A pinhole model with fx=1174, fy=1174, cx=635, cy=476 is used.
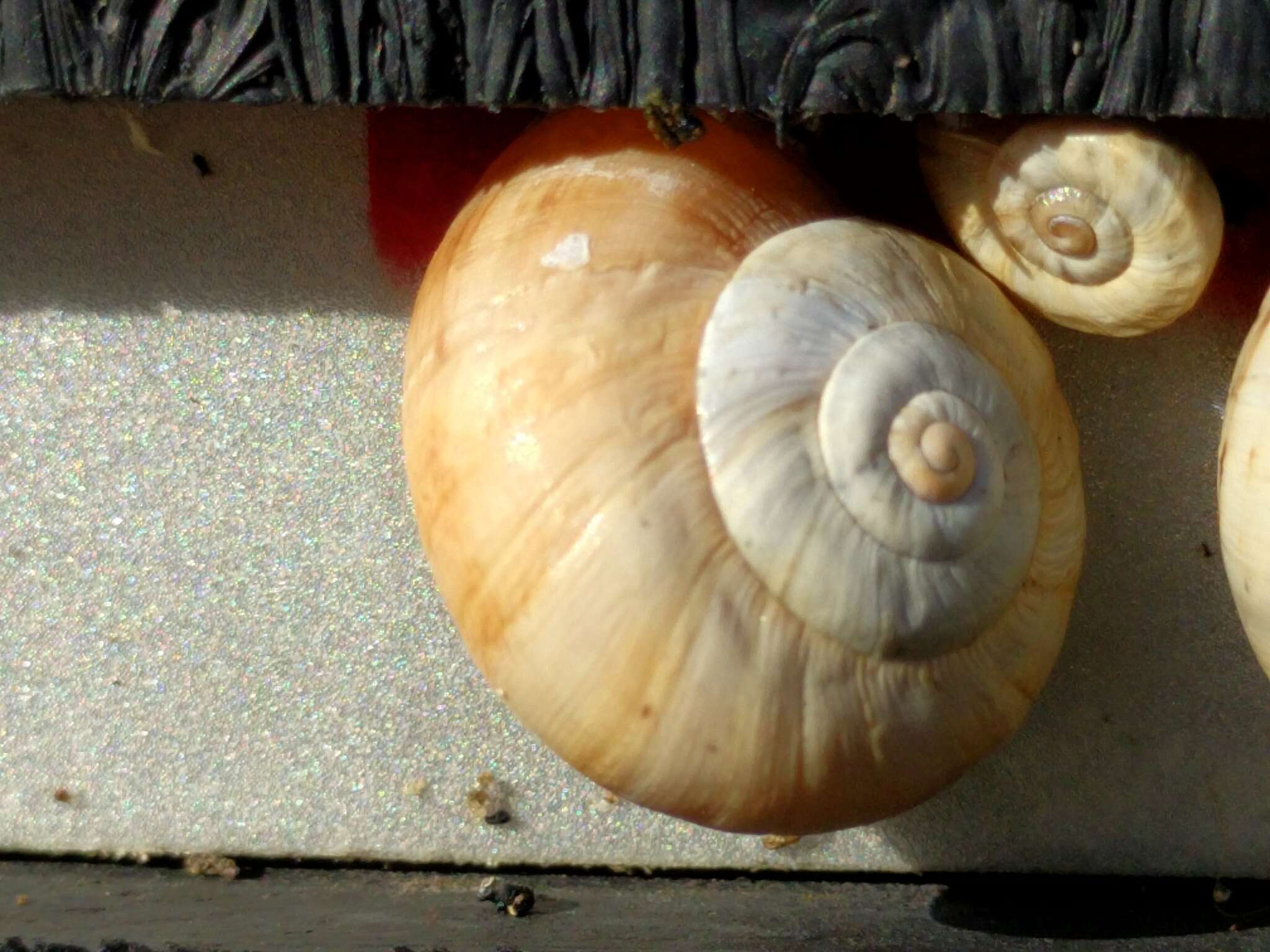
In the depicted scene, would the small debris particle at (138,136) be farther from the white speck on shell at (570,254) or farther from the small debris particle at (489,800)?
the small debris particle at (489,800)

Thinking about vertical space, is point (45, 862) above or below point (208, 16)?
below

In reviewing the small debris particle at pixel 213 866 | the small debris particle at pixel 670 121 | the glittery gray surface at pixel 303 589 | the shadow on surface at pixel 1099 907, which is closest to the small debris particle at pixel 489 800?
the glittery gray surface at pixel 303 589

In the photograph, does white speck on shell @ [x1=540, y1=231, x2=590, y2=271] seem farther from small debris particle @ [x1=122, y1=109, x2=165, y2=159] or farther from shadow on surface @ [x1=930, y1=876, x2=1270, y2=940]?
shadow on surface @ [x1=930, y1=876, x2=1270, y2=940]

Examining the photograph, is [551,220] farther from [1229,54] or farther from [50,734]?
[50,734]

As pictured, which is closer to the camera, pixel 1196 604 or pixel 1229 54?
pixel 1229 54

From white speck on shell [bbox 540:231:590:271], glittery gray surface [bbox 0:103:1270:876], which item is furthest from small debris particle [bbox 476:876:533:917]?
white speck on shell [bbox 540:231:590:271]

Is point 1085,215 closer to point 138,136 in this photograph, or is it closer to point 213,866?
point 138,136

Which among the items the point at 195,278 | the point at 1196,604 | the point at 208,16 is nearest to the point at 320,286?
the point at 195,278
